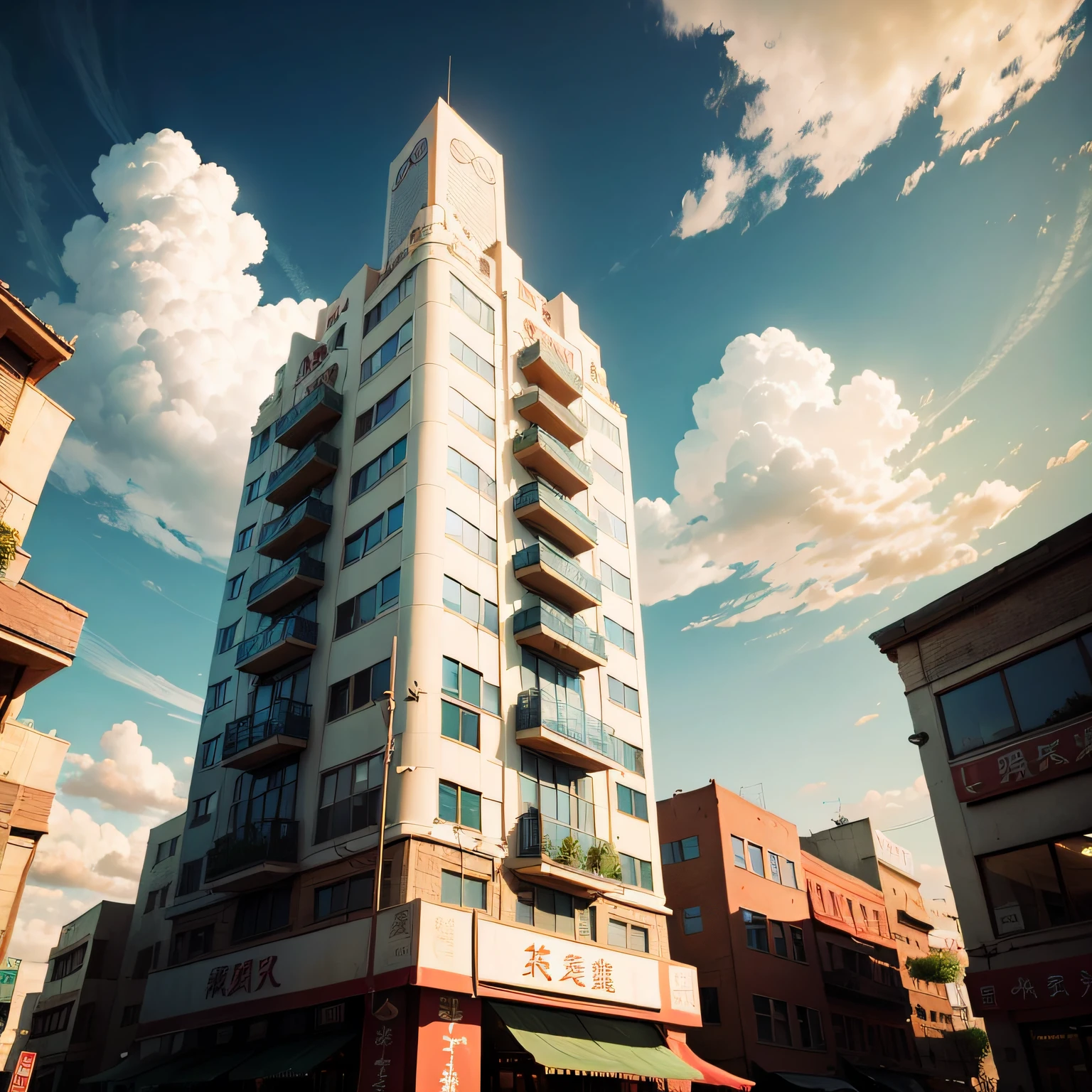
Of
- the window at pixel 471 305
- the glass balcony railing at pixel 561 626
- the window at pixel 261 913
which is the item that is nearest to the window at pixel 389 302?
the window at pixel 471 305

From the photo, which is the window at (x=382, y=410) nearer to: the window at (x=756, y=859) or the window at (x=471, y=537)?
the window at (x=471, y=537)

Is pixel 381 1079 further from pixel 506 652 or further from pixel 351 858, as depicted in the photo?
pixel 506 652

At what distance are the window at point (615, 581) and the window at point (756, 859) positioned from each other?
14611 millimetres

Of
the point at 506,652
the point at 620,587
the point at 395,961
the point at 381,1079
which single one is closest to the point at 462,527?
the point at 506,652

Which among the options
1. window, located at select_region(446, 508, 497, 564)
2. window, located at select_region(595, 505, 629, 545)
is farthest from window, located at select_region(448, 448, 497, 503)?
window, located at select_region(595, 505, 629, 545)

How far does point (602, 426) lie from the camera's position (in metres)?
46.6

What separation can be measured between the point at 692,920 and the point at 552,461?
23.4m

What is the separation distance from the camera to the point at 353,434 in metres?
38.8

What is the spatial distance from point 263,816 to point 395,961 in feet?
37.0

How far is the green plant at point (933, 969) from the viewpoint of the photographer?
181 ft

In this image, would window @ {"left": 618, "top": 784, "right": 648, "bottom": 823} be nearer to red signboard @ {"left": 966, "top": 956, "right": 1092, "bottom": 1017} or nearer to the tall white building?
the tall white building

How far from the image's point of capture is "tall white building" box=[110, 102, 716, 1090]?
2555 centimetres

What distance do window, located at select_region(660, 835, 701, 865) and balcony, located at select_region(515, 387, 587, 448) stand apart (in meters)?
21.1

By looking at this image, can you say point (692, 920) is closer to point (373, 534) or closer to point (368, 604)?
point (368, 604)
